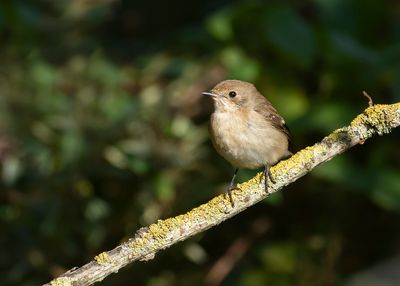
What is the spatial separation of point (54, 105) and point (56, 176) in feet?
1.80

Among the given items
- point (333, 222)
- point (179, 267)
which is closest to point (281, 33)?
point (333, 222)

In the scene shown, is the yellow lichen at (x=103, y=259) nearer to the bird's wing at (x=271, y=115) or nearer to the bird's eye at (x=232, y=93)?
the bird's wing at (x=271, y=115)

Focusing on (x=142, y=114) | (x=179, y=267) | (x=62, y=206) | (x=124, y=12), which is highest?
(x=124, y=12)

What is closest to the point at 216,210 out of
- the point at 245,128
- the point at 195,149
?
the point at 245,128

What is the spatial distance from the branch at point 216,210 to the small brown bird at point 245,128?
2.90 ft

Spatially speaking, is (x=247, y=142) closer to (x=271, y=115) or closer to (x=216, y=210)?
(x=271, y=115)

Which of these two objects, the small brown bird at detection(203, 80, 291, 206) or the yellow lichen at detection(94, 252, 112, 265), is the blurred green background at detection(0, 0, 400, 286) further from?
the yellow lichen at detection(94, 252, 112, 265)

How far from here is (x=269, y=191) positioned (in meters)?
3.68

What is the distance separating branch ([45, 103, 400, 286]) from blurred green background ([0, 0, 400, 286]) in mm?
1771

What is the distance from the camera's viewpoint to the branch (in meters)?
3.36

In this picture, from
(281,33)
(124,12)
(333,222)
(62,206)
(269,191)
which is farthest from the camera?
(124,12)

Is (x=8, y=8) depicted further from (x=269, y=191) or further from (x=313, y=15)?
(x=269, y=191)

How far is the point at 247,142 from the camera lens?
4863mm

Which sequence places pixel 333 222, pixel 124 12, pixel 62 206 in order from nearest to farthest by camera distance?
pixel 62 206, pixel 333 222, pixel 124 12
